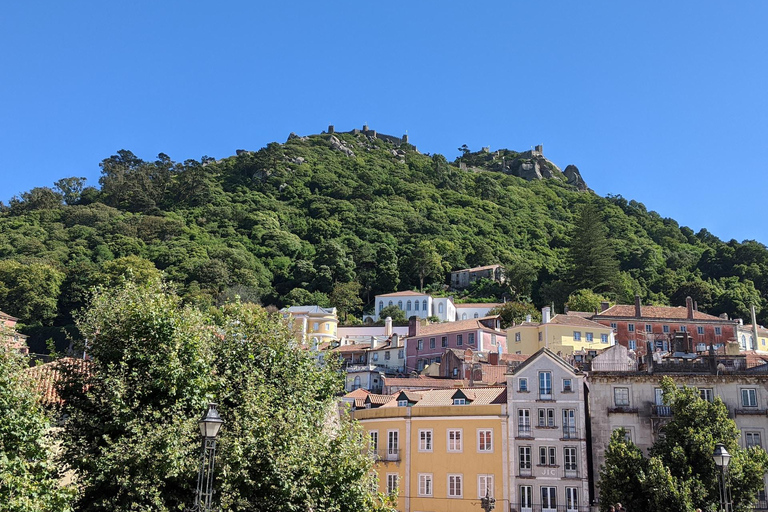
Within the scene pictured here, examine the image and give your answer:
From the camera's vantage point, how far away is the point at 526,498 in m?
38.8

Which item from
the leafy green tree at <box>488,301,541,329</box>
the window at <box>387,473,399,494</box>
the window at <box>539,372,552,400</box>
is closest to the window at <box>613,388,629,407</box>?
the window at <box>539,372,552,400</box>

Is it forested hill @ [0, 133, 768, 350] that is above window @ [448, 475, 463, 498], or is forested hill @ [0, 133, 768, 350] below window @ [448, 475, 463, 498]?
above

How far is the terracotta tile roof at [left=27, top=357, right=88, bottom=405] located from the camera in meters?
21.7

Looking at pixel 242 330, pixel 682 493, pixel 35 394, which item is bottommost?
pixel 682 493

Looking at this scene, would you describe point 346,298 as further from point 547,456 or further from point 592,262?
point 547,456

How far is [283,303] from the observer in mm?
117875

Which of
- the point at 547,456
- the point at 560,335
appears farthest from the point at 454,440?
the point at 560,335

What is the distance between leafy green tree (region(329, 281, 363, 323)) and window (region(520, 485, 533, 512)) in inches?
2952

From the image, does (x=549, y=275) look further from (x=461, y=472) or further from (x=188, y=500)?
(x=188, y=500)

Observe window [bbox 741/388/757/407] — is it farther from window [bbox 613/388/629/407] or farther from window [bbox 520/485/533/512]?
window [bbox 520/485/533/512]

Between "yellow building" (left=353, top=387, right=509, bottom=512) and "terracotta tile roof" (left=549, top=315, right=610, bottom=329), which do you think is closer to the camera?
"yellow building" (left=353, top=387, right=509, bottom=512)

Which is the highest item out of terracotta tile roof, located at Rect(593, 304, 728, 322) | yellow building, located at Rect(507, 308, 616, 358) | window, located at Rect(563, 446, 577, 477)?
terracotta tile roof, located at Rect(593, 304, 728, 322)

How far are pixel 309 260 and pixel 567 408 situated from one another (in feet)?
306

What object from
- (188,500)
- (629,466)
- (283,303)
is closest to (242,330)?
(188,500)
